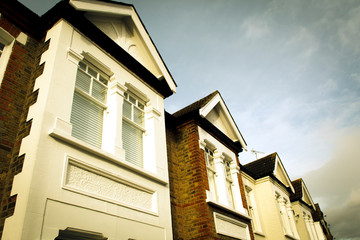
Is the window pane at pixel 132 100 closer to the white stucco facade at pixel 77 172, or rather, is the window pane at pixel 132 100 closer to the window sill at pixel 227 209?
the white stucco facade at pixel 77 172

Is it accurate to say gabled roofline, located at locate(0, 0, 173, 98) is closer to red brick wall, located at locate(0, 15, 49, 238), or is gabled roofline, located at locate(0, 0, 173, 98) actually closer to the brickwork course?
red brick wall, located at locate(0, 15, 49, 238)

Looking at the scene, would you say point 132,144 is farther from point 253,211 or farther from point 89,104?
point 253,211

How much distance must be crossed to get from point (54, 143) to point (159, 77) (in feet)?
15.4

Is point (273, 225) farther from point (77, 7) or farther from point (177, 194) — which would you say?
point (77, 7)

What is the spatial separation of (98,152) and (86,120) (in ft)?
3.03

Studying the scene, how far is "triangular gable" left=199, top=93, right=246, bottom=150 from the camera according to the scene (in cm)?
1138

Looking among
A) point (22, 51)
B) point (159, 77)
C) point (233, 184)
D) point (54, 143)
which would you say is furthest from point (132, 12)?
point (233, 184)

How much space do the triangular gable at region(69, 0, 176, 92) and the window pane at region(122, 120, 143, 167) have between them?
2.25 metres

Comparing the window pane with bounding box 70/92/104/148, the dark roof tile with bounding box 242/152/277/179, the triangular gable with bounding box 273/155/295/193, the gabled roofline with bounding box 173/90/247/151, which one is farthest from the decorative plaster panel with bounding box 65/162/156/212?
the triangular gable with bounding box 273/155/295/193

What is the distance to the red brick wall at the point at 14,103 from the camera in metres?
4.60

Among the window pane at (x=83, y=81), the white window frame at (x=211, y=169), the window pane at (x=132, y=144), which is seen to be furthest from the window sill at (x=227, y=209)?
the window pane at (x=83, y=81)

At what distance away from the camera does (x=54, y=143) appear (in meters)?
4.88

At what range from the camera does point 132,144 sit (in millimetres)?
7234

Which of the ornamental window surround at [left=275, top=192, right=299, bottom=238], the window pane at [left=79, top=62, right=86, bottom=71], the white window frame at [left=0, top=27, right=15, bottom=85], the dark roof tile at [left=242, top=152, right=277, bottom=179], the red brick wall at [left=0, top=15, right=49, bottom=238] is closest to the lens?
the red brick wall at [left=0, top=15, right=49, bottom=238]
